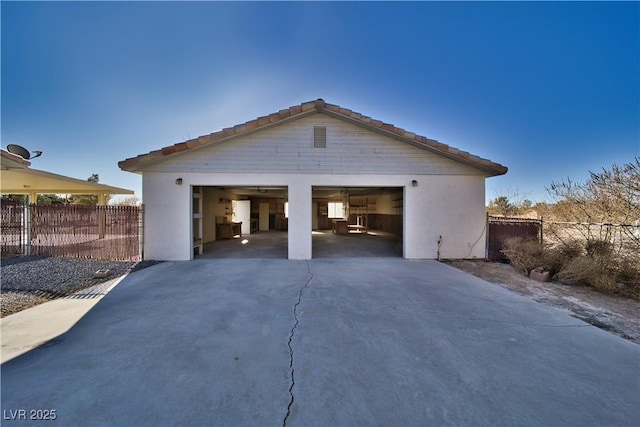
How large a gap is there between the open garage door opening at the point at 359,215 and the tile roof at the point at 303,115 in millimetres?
4286

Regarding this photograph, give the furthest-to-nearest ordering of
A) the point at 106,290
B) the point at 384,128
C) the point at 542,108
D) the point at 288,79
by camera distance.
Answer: the point at 542,108, the point at 288,79, the point at 384,128, the point at 106,290

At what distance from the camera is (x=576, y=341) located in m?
3.17

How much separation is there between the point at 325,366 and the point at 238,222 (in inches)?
535

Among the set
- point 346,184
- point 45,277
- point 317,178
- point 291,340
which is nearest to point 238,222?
point 317,178

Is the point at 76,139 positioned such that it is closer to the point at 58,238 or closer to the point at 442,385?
the point at 58,238

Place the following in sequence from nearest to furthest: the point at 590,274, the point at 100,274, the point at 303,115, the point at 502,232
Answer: the point at 590,274
the point at 100,274
the point at 303,115
the point at 502,232

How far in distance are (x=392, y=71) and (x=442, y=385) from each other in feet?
41.7

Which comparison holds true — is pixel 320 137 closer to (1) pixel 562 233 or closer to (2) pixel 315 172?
(2) pixel 315 172

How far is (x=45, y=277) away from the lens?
5629 millimetres

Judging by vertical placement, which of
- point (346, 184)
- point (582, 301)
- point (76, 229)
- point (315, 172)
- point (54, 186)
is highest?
point (54, 186)

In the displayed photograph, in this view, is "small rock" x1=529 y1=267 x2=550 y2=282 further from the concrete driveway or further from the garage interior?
the garage interior

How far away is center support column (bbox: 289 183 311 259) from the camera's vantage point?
8.20 meters

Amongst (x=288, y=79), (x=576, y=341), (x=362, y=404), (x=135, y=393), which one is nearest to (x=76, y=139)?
(x=288, y=79)

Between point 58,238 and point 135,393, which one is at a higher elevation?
point 58,238
